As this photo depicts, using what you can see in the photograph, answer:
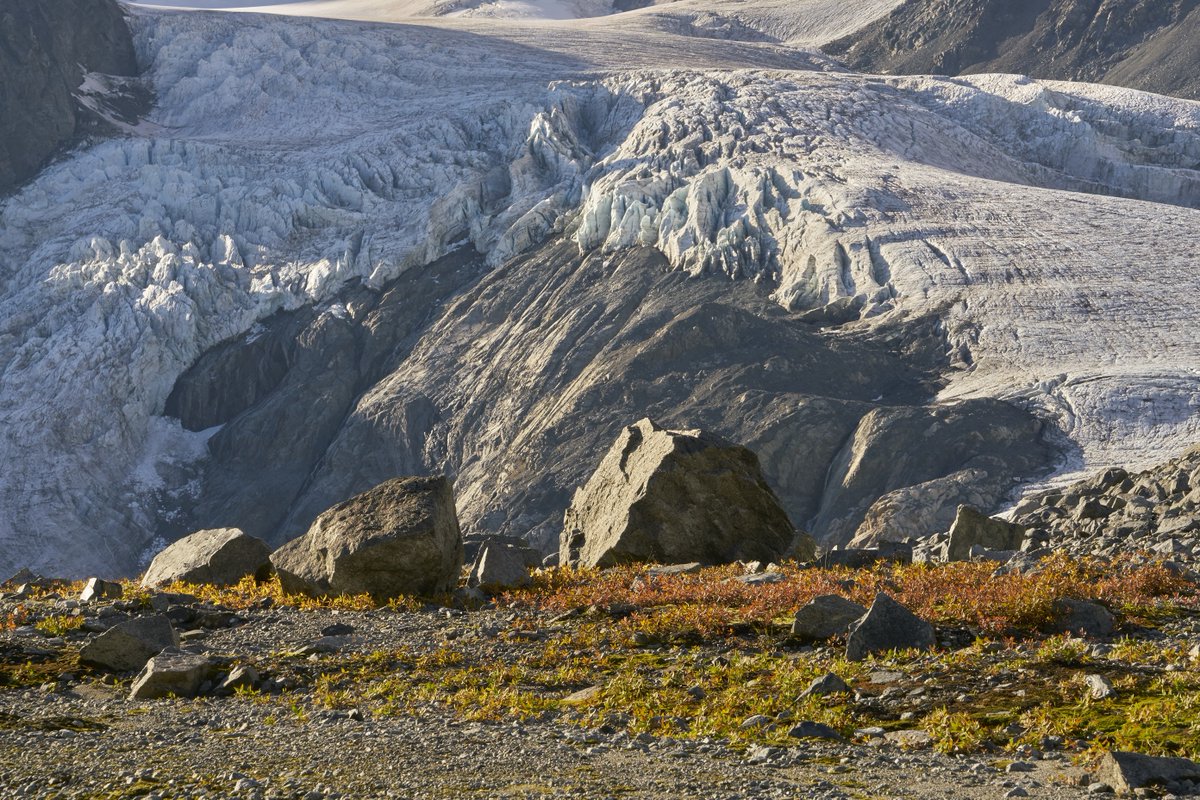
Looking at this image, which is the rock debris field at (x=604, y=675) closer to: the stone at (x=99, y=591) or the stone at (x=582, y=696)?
the stone at (x=582, y=696)

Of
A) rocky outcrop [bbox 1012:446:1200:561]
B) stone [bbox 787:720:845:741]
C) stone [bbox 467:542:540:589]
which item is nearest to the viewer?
stone [bbox 787:720:845:741]

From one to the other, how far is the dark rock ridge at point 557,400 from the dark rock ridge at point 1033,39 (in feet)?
270

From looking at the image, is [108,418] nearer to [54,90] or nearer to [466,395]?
[466,395]

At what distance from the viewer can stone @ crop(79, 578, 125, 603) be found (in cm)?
1695

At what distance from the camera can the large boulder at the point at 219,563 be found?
18922 millimetres

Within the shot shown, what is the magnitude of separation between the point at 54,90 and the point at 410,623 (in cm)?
8816

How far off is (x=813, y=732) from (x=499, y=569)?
8.78 meters

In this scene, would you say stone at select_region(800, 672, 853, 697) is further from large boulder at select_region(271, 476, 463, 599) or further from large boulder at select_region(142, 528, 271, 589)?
large boulder at select_region(142, 528, 271, 589)

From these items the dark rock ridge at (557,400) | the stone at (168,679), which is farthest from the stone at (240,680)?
the dark rock ridge at (557,400)

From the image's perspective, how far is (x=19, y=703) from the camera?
→ 442 inches

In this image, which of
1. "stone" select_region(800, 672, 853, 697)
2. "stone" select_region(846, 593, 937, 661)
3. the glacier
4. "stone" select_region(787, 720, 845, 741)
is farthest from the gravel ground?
the glacier

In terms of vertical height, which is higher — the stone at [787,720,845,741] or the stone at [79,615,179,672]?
the stone at [787,720,845,741]

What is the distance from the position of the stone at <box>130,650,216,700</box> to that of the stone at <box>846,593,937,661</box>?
5768 mm

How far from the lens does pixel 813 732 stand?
931cm
